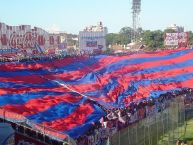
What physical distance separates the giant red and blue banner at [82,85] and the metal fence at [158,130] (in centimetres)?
130

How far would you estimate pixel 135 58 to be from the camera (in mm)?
35438

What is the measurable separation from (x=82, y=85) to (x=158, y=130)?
4745mm

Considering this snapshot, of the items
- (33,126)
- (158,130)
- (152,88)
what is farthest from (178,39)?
(33,126)

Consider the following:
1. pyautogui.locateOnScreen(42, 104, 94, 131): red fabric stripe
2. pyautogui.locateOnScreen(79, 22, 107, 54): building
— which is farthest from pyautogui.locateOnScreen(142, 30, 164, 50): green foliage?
pyautogui.locateOnScreen(42, 104, 94, 131): red fabric stripe

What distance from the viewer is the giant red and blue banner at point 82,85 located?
642 inches

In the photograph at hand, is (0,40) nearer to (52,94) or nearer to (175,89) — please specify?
(175,89)

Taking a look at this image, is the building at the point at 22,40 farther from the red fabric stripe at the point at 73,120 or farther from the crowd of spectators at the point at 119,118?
the red fabric stripe at the point at 73,120

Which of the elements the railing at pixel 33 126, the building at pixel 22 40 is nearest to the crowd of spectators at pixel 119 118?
the railing at pixel 33 126

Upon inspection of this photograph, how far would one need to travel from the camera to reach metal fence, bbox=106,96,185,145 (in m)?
17.0

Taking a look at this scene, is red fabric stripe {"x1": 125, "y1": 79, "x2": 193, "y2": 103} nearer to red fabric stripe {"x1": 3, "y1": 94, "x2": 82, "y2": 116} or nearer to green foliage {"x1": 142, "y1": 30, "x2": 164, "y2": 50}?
red fabric stripe {"x1": 3, "y1": 94, "x2": 82, "y2": 116}

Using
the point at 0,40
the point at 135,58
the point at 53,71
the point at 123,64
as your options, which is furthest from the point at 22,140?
the point at 0,40

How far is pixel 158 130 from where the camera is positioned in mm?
20641

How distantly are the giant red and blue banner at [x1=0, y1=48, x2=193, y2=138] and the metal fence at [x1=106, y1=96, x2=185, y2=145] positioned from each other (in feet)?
4.27

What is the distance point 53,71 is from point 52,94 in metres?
6.85
